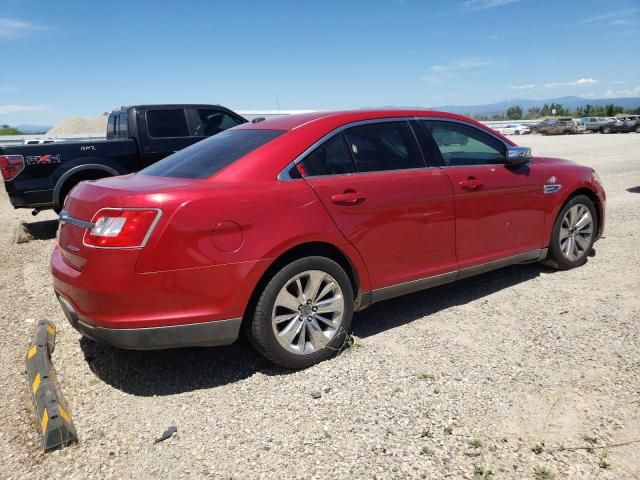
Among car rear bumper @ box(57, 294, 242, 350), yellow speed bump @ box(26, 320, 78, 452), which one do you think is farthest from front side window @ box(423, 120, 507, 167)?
yellow speed bump @ box(26, 320, 78, 452)

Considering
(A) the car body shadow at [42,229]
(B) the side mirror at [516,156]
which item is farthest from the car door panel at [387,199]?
(A) the car body shadow at [42,229]

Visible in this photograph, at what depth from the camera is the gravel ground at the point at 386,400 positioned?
258 centimetres

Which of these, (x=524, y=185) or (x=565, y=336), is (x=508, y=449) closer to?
(x=565, y=336)

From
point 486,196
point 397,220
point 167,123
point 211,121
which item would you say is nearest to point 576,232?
point 486,196

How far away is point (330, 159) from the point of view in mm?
3646

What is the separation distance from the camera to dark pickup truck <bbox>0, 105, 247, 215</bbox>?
773 cm

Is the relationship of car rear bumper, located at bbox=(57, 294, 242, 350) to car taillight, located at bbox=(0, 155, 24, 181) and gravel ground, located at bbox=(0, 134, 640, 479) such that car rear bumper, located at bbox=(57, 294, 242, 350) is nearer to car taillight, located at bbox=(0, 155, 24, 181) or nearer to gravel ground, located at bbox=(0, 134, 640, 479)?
gravel ground, located at bbox=(0, 134, 640, 479)

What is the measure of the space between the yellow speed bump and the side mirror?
12.8 ft

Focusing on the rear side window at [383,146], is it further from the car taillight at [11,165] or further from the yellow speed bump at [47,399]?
the car taillight at [11,165]

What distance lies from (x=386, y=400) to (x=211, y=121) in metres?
7.52

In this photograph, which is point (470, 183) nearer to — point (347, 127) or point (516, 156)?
point (516, 156)

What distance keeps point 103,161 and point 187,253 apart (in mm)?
5985

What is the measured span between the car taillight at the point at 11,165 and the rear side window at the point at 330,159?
597cm

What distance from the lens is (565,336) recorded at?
3.84m
